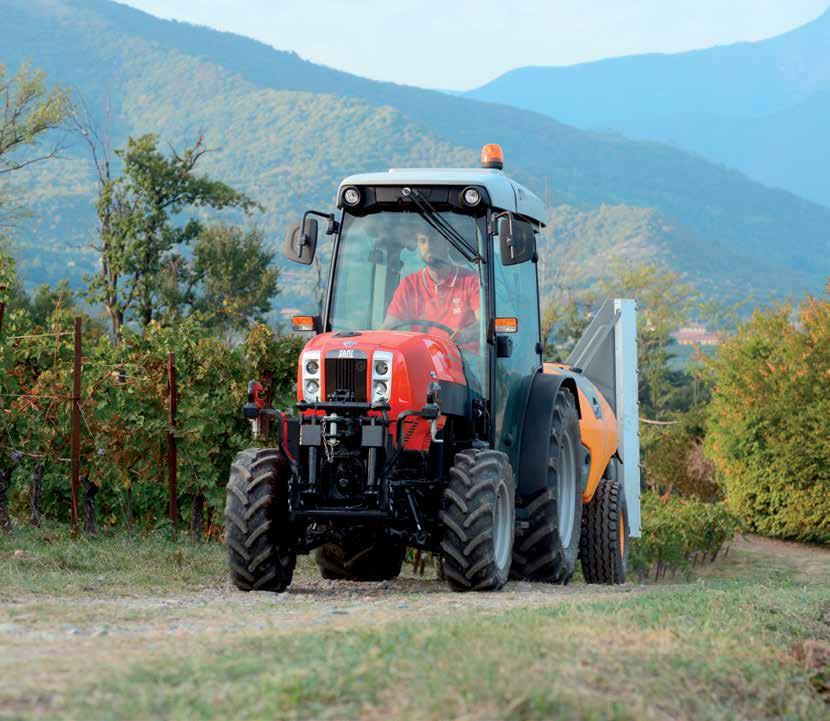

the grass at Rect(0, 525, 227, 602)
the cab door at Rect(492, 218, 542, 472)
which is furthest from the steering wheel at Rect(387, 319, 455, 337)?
the grass at Rect(0, 525, 227, 602)

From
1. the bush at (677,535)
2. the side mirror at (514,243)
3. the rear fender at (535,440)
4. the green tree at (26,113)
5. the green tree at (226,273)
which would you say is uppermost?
the green tree at (26,113)

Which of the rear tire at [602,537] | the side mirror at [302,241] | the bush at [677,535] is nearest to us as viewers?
the side mirror at [302,241]

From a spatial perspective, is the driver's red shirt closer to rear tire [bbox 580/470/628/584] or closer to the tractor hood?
the tractor hood

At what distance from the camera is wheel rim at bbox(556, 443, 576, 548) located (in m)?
10.2

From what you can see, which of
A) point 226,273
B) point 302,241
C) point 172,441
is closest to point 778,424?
point 172,441

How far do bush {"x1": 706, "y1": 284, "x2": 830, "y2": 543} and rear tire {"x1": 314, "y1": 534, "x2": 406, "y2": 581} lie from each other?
14.8 metres

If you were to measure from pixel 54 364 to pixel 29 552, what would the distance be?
→ 3377mm

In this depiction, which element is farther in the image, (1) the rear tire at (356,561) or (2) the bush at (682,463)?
(2) the bush at (682,463)

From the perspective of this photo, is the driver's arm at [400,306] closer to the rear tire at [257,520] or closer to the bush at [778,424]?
the rear tire at [257,520]

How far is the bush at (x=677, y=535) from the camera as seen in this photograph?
19844mm

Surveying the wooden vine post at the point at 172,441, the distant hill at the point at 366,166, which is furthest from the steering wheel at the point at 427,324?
the distant hill at the point at 366,166

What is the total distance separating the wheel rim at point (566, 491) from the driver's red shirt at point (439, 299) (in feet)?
5.90

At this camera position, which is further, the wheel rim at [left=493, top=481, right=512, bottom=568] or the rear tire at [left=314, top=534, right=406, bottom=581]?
the rear tire at [left=314, top=534, right=406, bottom=581]

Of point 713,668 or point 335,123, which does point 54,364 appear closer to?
point 713,668
